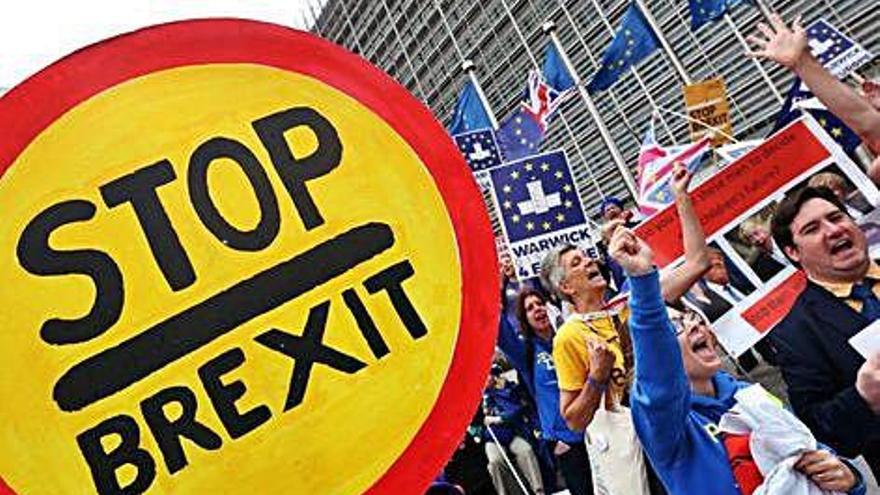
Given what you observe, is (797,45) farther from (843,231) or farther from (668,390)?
(668,390)

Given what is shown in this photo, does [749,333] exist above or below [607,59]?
below

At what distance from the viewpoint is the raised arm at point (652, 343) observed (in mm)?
1708

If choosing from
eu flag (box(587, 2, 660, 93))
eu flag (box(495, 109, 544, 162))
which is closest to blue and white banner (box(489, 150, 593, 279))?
eu flag (box(495, 109, 544, 162))

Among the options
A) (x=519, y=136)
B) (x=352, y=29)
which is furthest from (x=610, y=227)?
(x=352, y=29)

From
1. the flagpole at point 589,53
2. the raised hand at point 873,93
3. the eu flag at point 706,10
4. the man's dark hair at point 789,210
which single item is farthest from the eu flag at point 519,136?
the flagpole at point 589,53

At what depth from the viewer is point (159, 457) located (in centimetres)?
92

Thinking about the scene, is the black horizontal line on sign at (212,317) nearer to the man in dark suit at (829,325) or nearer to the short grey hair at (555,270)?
the man in dark suit at (829,325)

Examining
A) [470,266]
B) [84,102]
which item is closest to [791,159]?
[470,266]

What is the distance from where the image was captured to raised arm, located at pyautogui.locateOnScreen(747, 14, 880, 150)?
2311 mm

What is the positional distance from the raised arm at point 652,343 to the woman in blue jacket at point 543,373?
55.1 inches

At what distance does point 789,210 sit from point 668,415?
2.48 ft

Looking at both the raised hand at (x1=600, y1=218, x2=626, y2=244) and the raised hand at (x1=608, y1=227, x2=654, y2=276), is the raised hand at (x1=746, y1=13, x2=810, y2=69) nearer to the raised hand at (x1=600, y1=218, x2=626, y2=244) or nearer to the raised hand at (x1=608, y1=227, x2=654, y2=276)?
the raised hand at (x1=600, y1=218, x2=626, y2=244)

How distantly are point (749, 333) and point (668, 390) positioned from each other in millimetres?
993

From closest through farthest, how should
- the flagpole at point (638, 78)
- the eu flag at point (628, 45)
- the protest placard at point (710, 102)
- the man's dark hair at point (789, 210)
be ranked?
the man's dark hair at point (789, 210) < the protest placard at point (710, 102) < the eu flag at point (628, 45) < the flagpole at point (638, 78)
